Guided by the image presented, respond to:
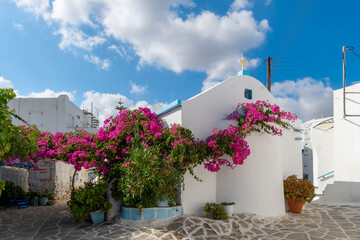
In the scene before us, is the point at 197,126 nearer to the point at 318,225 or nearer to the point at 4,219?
the point at 318,225

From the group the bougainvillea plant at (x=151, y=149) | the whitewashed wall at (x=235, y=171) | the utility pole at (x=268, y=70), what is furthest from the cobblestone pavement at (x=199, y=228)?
the utility pole at (x=268, y=70)

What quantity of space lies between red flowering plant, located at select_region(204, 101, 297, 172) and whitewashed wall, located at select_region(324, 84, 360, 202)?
6.75 meters

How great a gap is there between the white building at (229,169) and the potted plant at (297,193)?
773 mm

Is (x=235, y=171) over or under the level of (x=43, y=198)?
over

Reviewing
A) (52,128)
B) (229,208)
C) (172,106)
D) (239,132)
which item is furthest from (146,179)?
(52,128)

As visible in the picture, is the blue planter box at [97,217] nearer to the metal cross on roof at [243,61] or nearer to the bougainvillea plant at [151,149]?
the bougainvillea plant at [151,149]

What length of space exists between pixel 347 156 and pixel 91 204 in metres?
12.8

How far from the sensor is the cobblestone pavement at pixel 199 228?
24.8 ft

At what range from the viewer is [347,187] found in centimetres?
1396

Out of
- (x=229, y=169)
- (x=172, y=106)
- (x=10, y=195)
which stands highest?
(x=172, y=106)

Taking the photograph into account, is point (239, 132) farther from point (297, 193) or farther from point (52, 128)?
point (52, 128)

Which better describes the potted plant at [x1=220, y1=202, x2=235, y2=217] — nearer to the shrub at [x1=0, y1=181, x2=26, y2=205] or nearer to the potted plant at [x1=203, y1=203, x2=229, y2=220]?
the potted plant at [x1=203, y1=203, x2=229, y2=220]

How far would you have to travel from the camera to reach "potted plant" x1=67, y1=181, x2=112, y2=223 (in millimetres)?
8758

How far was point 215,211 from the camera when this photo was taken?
343 inches
